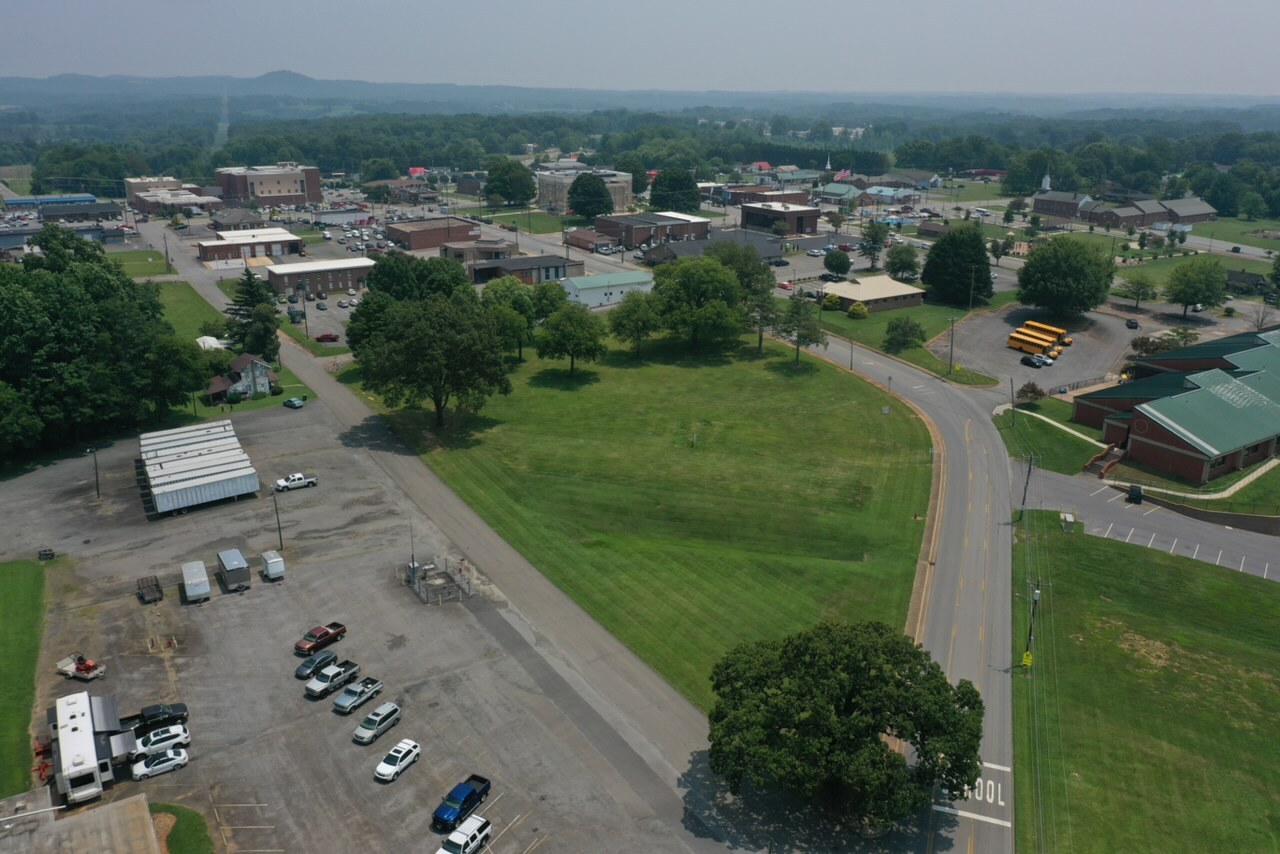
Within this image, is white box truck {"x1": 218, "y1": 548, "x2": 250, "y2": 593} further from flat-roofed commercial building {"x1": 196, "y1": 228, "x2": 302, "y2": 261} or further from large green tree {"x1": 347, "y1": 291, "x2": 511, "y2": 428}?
flat-roofed commercial building {"x1": 196, "y1": 228, "x2": 302, "y2": 261}

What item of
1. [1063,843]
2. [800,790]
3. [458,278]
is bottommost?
[1063,843]

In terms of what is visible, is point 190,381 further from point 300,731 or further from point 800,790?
point 800,790

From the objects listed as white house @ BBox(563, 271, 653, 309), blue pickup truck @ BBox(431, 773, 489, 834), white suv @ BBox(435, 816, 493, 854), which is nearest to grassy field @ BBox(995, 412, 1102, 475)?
blue pickup truck @ BBox(431, 773, 489, 834)

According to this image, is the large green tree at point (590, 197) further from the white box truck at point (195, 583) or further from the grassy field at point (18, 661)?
the white box truck at point (195, 583)

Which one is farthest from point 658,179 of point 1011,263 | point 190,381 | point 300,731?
point 300,731

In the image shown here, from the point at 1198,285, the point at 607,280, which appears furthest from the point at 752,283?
the point at 1198,285

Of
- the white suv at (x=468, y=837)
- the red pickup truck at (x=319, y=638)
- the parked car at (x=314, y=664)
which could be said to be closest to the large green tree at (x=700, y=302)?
the red pickup truck at (x=319, y=638)

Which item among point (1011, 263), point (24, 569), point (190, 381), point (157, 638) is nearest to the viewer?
point (157, 638)
